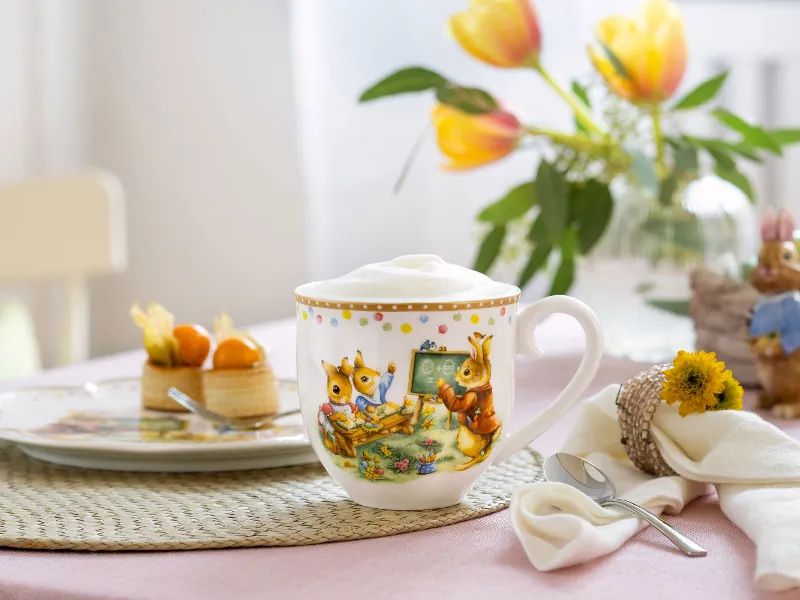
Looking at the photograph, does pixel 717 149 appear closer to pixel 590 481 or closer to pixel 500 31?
pixel 500 31

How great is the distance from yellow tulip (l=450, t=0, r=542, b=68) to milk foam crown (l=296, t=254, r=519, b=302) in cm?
44

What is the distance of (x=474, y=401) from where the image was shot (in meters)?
0.57

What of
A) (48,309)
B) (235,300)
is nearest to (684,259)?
(235,300)

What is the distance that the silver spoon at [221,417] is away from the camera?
735 mm

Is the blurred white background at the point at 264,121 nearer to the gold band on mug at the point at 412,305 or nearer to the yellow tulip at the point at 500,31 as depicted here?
the yellow tulip at the point at 500,31

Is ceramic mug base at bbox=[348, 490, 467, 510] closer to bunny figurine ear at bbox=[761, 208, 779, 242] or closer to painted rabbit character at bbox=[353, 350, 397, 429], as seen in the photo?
painted rabbit character at bbox=[353, 350, 397, 429]

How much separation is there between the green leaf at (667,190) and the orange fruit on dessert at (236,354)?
0.40m

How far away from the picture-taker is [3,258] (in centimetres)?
186

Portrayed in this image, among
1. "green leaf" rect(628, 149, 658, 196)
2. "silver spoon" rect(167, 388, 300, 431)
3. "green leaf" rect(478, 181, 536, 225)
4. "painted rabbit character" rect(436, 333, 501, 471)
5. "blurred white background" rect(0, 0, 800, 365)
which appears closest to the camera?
"painted rabbit character" rect(436, 333, 501, 471)

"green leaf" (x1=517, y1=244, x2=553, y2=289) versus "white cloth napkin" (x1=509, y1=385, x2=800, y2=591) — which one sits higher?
"green leaf" (x1=517, y1=244, x2=553, y2=289)

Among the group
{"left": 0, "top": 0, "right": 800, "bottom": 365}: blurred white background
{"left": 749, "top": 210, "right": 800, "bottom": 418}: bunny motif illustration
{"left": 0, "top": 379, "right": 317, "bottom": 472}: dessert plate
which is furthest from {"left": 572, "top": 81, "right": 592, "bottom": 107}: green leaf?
{"left": 0, "top": 0, "right": 800, "bottom": 365}: blurred white background

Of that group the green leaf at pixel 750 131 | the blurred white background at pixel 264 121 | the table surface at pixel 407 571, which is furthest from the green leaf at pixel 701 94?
the blurred white background at pixel 264 121

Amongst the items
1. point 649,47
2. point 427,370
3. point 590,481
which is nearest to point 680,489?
point 590,481

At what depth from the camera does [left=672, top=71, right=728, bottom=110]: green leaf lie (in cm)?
100
